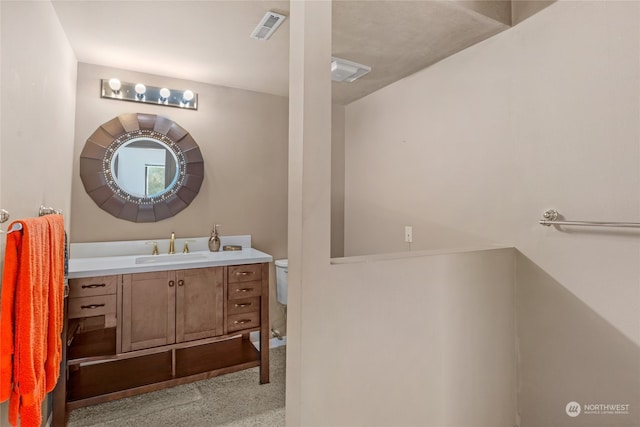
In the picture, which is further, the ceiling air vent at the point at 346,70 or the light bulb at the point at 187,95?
the light bulb at the point at 187,95

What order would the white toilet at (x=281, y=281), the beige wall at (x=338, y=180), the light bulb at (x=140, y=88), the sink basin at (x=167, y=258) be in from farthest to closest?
1. the beige wall at (x=338, y=180)
2. the white toilet at (x=281, y=281)
3. the light bulb at (x=140, y=88)
4. the sink basin at (x=167, y=258)

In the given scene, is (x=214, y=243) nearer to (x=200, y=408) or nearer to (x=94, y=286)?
(x=94, y=286)

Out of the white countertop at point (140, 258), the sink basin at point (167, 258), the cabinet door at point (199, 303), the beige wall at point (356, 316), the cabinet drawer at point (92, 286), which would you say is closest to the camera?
the beige wall at point (356, 316)

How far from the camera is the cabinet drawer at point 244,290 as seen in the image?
2307 mm

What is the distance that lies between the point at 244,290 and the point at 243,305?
110mm

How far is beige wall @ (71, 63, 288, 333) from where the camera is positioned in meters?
2.40

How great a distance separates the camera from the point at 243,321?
7.71ft

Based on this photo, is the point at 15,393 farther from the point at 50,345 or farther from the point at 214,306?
the point at 214,306

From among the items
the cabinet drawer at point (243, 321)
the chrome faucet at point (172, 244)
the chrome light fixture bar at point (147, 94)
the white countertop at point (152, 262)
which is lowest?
the cabinet drawer at point (243, 321)

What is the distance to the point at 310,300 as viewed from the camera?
114 centimetres

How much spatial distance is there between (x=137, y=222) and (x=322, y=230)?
6.48ft

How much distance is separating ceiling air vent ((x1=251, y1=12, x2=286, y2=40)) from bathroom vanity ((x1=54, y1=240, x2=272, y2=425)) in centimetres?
146

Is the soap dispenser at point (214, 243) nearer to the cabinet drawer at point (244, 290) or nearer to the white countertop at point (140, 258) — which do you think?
the white countertop at point (140, 258)

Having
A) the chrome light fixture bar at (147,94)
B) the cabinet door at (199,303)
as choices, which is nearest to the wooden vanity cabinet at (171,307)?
the cabinet door at (199,303)
